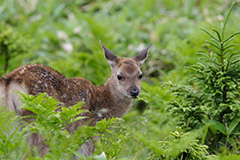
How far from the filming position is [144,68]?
384 inches

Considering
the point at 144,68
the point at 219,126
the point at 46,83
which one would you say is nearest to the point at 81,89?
the point at 46,83

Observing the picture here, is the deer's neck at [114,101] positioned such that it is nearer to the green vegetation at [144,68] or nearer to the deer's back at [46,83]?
the green vegetation at [144,68]

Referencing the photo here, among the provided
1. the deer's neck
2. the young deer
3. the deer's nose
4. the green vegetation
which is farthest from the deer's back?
the deer's nose

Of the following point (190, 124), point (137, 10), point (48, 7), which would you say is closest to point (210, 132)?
point (190, 124)

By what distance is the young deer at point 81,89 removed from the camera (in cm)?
505

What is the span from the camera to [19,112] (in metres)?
4.96

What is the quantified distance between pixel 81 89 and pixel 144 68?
3904 mm

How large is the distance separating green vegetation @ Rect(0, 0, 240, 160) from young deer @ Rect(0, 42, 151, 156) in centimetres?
26

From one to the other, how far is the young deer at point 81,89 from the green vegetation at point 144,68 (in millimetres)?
263

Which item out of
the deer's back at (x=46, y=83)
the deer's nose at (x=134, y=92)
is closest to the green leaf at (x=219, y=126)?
the deer's nose at (x=134, y=92)

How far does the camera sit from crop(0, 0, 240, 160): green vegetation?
164 inches

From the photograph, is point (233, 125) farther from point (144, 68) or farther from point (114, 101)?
point (144, 68)

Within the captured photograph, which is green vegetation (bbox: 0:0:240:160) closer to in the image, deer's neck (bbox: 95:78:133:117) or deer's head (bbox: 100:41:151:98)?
deer's neck (bbox: 95:78:133:117)

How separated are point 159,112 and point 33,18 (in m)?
7.05
